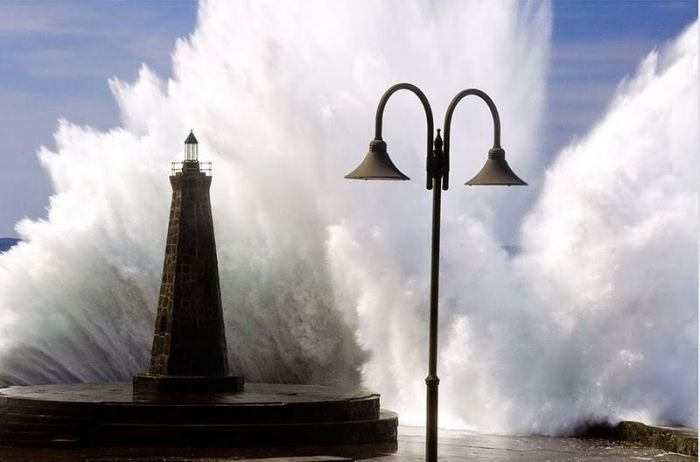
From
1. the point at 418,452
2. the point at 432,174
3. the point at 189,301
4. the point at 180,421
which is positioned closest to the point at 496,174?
the point at 432,174

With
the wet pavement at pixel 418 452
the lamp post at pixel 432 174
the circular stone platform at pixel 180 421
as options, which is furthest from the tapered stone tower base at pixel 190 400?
the lamp post at pixel 432 174

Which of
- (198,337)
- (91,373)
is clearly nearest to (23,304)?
(91,373)

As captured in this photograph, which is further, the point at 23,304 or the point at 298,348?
the point at 298,348

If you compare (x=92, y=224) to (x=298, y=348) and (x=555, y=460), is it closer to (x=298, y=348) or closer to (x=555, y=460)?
(x=298, y=348)

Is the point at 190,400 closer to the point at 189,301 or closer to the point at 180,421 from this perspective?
the point at 180,421

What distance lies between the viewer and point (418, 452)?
33656mm

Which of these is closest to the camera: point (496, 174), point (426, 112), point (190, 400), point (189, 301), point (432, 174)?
point (426, 112)

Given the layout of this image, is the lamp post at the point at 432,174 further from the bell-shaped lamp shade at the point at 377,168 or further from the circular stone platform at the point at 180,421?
the circular stone platform at the point at 180,421

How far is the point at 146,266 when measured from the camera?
50.0 m

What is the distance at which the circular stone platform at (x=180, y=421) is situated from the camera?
33.0m

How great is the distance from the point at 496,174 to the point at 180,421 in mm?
12227

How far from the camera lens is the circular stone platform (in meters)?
33.0

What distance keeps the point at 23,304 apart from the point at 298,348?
7.98 meters

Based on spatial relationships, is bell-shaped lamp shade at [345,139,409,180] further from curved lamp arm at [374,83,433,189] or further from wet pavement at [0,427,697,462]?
wet pavement at [0,427,697,462]
